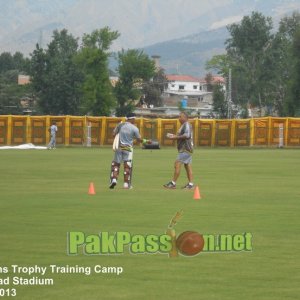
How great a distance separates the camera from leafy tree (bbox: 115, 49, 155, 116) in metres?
129

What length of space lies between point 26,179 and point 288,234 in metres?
15.3

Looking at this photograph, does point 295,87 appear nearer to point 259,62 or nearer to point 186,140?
point 259,62

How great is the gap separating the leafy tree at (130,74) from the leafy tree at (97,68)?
43.3 ft

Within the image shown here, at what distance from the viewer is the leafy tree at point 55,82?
12988 cm

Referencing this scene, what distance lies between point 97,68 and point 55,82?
20.0 metres

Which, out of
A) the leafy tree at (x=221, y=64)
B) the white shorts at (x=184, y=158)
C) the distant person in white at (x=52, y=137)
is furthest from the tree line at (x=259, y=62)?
the white shorts at (x=184, y=158)

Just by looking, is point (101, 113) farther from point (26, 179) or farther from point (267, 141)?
point (26, 179)

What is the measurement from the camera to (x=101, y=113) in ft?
377

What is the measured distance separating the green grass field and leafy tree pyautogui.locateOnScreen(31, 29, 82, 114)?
96.4 metres

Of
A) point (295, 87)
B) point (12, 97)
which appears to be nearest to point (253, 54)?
point (12, 97)

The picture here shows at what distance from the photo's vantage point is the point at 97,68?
111 metres

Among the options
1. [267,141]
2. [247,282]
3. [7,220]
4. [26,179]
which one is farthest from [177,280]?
[267,141]

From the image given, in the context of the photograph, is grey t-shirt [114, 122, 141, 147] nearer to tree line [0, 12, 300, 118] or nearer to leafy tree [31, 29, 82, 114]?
tree line [0, 12, 300, 118]

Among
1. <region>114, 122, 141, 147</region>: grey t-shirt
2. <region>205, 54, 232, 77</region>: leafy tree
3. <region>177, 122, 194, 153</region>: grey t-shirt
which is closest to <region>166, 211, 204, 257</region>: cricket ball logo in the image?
<region>114, 122, 141, 147</region>: grey t-shirt
